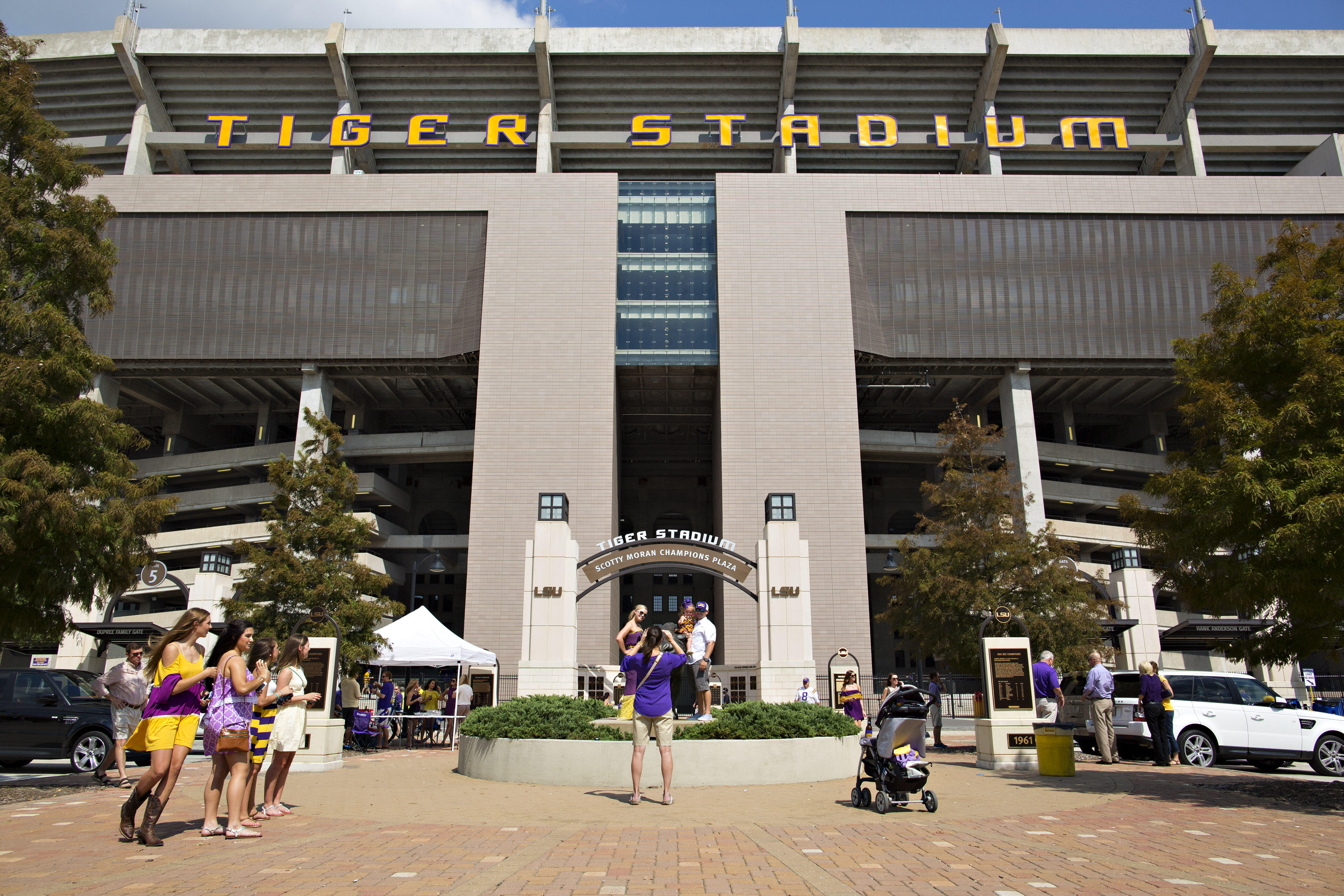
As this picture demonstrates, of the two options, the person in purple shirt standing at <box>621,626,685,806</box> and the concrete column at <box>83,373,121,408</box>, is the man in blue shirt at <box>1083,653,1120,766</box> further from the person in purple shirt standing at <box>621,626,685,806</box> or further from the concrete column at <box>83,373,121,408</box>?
the concrete column at <box>83,373,121,408</box>

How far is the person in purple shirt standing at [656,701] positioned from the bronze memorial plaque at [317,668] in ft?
24.9

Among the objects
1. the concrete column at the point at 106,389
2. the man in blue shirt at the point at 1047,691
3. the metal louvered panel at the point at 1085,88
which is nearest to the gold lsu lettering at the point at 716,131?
the metal louvered panel at the point at 1085,88

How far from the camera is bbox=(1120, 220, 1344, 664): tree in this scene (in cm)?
994

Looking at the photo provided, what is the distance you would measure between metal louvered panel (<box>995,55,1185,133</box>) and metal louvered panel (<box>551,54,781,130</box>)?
42.5 ft

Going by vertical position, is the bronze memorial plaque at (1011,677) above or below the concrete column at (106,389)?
below

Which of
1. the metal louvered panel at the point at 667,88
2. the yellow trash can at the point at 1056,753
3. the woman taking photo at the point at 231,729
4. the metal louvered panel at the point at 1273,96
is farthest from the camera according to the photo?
the metal louvered panel at the point at 1273,96

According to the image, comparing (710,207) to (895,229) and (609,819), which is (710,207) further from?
(609,819)

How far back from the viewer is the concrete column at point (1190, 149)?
44.2 metres

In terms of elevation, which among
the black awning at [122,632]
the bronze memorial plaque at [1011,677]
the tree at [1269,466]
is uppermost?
the tree at [1269,466]

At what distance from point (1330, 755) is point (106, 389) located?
49.4m

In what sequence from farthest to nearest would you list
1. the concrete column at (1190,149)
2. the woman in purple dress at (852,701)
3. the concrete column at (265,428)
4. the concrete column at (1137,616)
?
the concrete column at (265,428), the concrete column at (1190,149), the concrete column at (1137,616), the woman in purple dress at (852,701)

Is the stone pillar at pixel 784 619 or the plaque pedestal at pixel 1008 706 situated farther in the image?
the stone pillar at pixel 784 619

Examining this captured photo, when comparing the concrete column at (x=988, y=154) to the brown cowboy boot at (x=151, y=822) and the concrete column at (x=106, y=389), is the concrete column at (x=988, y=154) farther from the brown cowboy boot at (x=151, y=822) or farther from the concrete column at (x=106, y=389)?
the concrete column at (x=106, y=389)

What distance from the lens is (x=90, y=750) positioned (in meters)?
14.0
